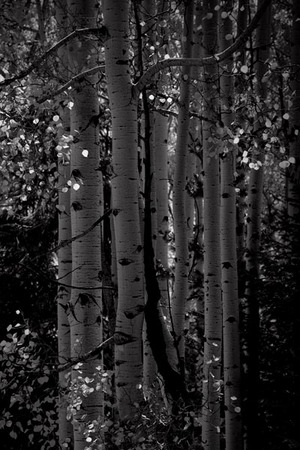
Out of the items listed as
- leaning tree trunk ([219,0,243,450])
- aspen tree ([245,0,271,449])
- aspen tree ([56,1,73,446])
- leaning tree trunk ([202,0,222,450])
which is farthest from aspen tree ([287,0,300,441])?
aspen tree ([56,1,73,446])

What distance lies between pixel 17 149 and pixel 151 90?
5.24 ft

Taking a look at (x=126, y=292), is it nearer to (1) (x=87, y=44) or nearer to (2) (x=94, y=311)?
(2) (x=94, y=311)

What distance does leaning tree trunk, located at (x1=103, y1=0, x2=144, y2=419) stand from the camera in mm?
4500

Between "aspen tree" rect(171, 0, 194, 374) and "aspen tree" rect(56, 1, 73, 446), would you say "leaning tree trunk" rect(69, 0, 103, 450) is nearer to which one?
"aspen tree" rect(56, 1, 73, 446)

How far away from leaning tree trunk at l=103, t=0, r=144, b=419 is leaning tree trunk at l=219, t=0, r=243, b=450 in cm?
222

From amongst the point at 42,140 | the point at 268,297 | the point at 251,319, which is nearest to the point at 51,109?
the point at 42,140

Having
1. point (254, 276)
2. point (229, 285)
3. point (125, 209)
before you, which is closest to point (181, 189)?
point (229, 285)

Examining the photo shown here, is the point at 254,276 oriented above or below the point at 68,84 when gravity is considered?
below

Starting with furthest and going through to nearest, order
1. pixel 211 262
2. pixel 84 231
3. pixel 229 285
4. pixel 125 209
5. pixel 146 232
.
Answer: pixel 229 285
pixel 211 262
pixel 146 232
pixel 84 231
pixel 125 209

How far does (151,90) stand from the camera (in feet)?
20.3

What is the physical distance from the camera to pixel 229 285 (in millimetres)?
6953

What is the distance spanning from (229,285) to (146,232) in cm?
221

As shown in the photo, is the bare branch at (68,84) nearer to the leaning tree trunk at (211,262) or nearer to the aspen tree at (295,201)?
the aspen tree at (295,201)

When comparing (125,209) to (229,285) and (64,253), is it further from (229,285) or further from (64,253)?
(229,285)
